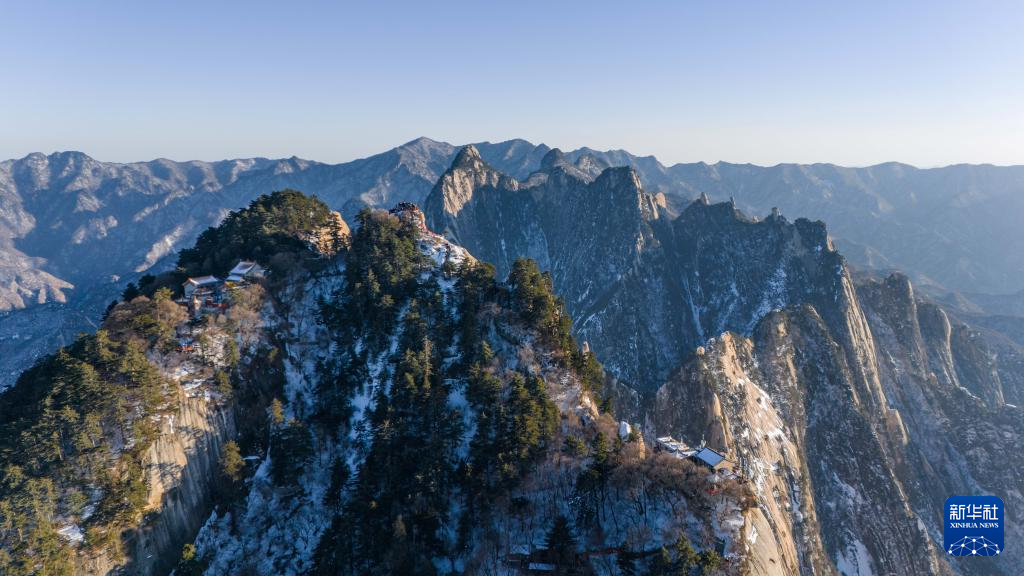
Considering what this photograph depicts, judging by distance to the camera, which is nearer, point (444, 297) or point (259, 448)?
point (259, 448)

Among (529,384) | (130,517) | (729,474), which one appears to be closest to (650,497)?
(729,474)

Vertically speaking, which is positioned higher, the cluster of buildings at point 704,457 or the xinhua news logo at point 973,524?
the cluster of buildings at point 704,457

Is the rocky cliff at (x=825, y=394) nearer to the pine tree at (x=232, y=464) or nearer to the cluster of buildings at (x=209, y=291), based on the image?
the pine tree at (x=232, y=464)

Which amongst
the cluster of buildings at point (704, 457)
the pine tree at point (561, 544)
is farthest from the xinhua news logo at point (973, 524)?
the pine tree at point (561, 544)

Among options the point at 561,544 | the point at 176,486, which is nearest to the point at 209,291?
the point at 176,486

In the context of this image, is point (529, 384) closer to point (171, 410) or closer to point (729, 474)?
point (729, 474)

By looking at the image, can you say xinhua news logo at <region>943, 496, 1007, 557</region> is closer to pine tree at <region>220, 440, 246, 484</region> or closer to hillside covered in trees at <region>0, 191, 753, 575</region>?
hillside covered in trees at <region>0, 191, 753, 575</region>
